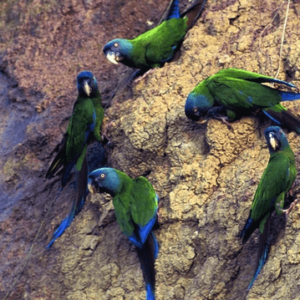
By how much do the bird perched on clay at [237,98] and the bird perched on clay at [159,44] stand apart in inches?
33.5

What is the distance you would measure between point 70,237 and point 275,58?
2.22 m

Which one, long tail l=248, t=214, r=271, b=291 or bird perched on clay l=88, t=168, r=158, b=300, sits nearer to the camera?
long tail l=248, t=214, r=271, b=291

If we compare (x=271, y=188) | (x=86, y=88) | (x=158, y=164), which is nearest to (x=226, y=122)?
(x=158, y=164)

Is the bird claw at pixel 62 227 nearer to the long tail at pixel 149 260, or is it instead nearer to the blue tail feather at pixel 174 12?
the long tail at pixel 149 260

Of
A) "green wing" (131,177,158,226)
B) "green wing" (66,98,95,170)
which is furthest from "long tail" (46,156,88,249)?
"green wing" (131,177,158,226)

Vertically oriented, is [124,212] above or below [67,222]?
above

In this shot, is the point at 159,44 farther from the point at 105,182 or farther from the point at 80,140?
the point at 105,182

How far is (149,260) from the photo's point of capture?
4.61 metres

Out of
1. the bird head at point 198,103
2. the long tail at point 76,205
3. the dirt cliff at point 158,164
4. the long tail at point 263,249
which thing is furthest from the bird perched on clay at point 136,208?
the long tail at point 263,249

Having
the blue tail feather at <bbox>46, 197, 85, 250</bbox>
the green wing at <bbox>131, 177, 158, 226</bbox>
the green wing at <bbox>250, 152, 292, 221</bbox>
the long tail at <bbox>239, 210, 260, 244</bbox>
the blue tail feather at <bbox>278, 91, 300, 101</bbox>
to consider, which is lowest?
the blue tail feather at <bbox>46, 197, 85, 250</bbox>

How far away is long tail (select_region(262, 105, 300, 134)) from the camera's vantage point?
4.47 meters

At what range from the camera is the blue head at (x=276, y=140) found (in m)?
4.22

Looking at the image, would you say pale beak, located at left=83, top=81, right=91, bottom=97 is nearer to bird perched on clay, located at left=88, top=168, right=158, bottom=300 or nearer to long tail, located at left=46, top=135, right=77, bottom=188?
long tail, located at left=46, top=135, right=77, bottom=188

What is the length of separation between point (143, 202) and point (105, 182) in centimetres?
36
